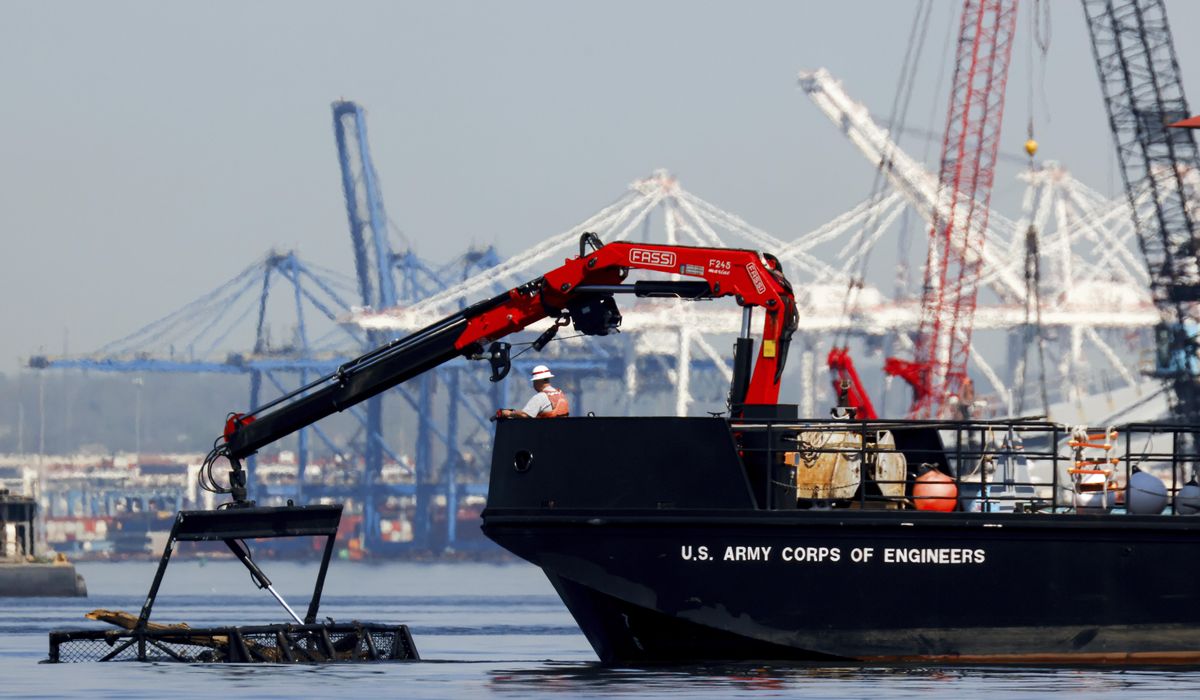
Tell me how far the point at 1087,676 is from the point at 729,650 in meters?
2.84

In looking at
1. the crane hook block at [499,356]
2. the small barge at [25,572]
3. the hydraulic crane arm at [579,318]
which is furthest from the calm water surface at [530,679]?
the small barge at [25,572]

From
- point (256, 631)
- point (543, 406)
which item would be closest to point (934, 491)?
point (543, 406)

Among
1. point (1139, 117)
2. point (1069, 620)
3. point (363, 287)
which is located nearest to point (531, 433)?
point (1069, 620)

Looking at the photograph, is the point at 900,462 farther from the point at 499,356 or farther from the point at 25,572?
the point at 25,572

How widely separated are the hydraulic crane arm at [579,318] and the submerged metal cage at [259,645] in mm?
1316

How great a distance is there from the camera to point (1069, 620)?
19016mm

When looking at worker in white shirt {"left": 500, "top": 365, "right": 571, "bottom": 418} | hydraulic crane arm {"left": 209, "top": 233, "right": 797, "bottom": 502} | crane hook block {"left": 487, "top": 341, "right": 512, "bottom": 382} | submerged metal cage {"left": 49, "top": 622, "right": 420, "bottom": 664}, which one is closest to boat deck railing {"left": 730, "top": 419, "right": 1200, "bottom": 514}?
hydraulic crane arm {"left": 209, "top": 233, "right": 797, "bottom": 502}

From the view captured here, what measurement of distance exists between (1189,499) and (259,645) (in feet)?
27.0

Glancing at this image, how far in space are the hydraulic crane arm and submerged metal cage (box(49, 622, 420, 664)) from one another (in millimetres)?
1316

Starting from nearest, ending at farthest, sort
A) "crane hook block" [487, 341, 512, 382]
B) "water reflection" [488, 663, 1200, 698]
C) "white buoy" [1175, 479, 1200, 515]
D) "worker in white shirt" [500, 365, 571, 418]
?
"water reflection" [488, 663, 1200, 698] → "white buoy" [1175, 479, 1200, 515] → "worker in white shirt" [500, 365, 571, 418] → "crane hook block" [487, 341, 512, 382]

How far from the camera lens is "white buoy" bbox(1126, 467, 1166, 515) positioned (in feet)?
63.7

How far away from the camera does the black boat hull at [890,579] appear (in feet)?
61.7

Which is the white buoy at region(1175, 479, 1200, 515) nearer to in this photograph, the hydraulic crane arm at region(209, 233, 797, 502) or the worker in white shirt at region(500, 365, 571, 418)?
the hydraulic crane arm at region(209, 233, 797, 502)

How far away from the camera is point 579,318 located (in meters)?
20.9
